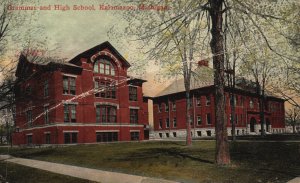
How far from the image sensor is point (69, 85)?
1156 inches

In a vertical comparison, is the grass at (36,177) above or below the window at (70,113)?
below

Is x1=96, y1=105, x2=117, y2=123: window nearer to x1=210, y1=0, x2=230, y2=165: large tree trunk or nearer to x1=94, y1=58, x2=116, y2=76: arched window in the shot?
x1=94, y1=58, x2=116, y2=76: arched window

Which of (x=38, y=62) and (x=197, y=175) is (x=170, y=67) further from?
(x=38, y=62)

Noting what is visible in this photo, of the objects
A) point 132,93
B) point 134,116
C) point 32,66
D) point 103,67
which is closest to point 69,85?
point 103,67

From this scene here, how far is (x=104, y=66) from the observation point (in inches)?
1188

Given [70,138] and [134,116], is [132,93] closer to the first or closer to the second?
[134,116]

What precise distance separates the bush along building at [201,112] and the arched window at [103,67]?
56.6ft

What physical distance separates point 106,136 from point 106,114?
2.33 m

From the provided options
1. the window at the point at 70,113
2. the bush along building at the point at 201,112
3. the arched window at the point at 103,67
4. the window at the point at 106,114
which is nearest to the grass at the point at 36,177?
the window at the point at 70,113

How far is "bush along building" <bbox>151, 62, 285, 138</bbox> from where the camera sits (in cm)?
4695

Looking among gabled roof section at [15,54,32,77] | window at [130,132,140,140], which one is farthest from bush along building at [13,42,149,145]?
gabled roof section at [15,54,32,77]

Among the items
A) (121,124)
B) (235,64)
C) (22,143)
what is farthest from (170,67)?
(22,143)

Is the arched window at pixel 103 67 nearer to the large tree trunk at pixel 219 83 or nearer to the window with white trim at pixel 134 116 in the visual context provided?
the window with white trim at pixel 134 116

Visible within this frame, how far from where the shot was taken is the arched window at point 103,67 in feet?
98.7
